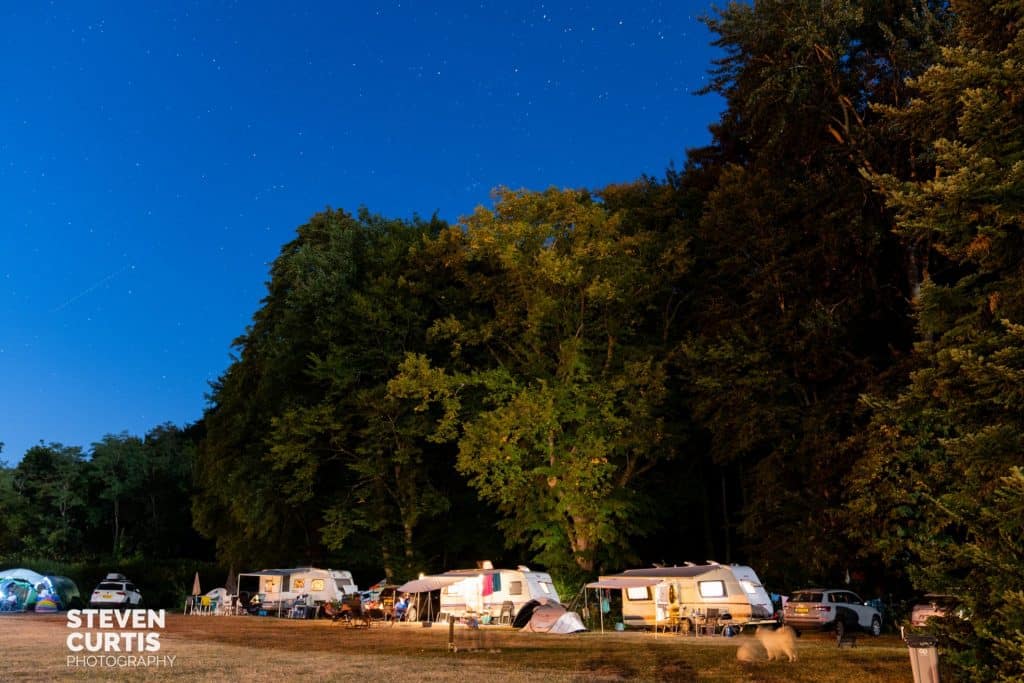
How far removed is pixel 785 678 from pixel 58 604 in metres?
47.5

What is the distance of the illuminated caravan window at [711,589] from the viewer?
30.2m

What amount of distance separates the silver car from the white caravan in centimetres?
2068

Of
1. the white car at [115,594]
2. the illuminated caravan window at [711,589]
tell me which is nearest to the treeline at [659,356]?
the illuminated caravan window at [711,589]

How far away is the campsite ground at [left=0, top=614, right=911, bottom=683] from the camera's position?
15586 millimetres

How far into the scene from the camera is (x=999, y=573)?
10.6m

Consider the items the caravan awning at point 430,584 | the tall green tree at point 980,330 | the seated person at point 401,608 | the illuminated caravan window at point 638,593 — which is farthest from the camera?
the seated person at point 401,608

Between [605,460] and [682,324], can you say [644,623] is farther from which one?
[682,324]

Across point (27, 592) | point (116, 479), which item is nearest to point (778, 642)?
point (27, 592)

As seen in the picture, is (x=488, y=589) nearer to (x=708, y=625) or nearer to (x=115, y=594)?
(x=708, y=625)

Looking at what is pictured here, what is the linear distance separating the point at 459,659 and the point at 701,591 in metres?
12.8

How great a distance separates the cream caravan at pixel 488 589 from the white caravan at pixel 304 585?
8181 mm

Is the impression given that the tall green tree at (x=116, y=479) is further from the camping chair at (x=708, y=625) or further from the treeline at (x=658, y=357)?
the camping chair at (x=708, y=625)

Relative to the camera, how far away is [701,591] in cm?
3033

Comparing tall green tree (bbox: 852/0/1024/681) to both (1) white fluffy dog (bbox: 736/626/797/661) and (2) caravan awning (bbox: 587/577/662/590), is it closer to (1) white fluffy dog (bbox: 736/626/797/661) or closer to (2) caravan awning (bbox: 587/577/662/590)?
(1) white fluffy dog (bbox: 736/626/797/661)
